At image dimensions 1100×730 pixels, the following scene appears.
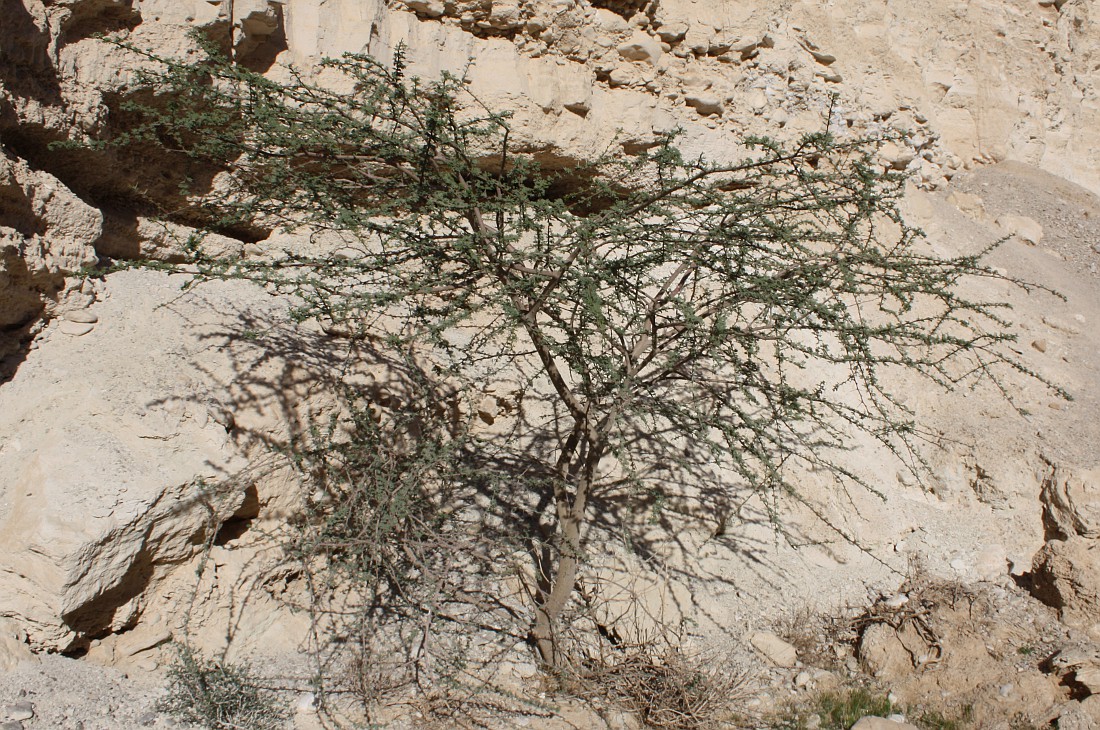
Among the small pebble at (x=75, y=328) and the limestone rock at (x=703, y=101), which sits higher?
the limestone rock at (x=703, y=101)

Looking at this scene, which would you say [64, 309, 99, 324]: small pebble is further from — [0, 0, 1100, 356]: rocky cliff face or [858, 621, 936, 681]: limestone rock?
[858, 621, 936, 681]: limestone rock

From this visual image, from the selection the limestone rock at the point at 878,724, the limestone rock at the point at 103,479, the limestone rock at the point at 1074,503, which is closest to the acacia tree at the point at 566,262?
the limestone rock at the point at 103,479

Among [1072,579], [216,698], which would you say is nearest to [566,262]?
[216,698]

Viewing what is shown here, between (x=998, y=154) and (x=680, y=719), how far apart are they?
1118 cm

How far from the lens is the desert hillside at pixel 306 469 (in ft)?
13.6

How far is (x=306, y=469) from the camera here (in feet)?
15.7

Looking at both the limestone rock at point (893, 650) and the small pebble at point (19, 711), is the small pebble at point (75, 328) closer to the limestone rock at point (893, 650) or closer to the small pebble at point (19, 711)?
the small pebble at point (19, 711)

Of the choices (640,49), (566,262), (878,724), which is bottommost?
(878,724)

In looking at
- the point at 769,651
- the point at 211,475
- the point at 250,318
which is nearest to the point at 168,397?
the point at 211,475

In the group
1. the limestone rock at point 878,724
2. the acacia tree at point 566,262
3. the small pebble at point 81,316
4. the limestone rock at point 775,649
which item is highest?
the acacia tree at point 566,262

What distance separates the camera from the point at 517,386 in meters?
6.20

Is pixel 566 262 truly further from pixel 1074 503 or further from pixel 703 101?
pixel 703 101

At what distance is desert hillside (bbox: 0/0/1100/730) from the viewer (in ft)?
13.6

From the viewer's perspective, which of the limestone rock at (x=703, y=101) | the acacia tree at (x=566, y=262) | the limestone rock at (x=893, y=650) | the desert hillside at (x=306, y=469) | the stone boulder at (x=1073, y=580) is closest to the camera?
the acacia tree at (x=566, y=262)
